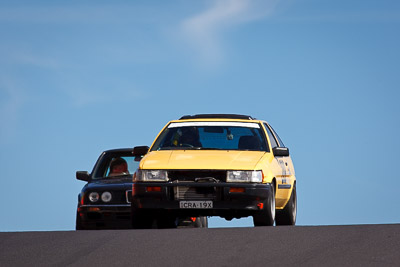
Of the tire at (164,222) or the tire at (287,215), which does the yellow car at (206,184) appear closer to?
the tire at (164,222)

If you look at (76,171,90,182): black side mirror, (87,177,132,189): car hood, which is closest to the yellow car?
(87,177,132,189): car hood

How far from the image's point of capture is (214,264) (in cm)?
851

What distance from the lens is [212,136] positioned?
1457 cm

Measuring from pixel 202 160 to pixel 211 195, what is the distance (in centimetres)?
56

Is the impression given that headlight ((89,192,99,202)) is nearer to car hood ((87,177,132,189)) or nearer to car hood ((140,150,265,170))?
car hood ((87,177,132,189))

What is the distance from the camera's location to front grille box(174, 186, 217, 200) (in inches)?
511

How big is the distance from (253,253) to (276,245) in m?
0.65

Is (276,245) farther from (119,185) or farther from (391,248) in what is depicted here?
(119,185)

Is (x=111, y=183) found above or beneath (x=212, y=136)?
beneath

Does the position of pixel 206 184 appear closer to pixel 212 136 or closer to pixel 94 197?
pixel 212 136

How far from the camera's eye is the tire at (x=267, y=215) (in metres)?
13.1

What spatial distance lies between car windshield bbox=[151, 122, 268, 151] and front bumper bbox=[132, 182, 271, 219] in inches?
47.1

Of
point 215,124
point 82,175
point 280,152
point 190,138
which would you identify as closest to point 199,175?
point 190,138

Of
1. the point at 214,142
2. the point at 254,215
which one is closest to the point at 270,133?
the point at 214,142
